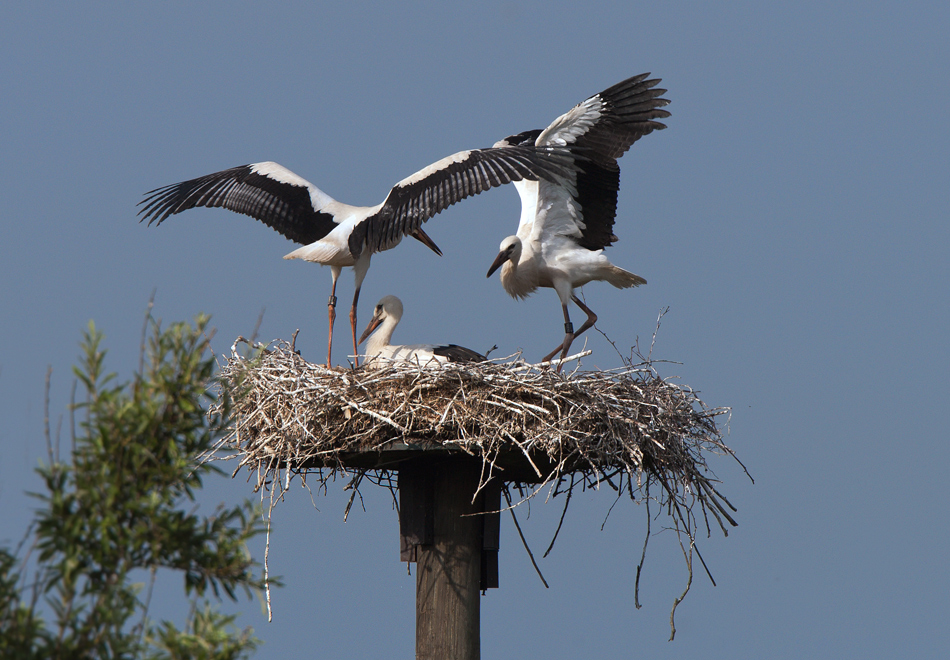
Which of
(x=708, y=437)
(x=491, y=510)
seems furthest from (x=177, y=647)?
(x=708, y=437)

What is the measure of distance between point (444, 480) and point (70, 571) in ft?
10.2

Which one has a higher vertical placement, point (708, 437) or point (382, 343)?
point (382, 343)

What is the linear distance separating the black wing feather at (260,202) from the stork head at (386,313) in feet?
2.55

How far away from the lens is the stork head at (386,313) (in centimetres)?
746

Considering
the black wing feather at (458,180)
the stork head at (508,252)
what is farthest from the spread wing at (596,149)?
the black wing feather at (458,180)

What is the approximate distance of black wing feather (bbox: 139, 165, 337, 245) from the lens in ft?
26.1

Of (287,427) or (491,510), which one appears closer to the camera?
(287,427)

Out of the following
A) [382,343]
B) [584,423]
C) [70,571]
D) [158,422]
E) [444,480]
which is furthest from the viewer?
[382,343]

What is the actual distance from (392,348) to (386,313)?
2.29ft

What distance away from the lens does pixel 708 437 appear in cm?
647

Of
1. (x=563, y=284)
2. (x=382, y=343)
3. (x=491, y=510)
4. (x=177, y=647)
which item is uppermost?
(x=563, y=284)

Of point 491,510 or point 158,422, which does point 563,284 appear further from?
point 158,422

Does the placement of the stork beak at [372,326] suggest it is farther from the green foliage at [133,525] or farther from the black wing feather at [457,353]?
the green foliage at [133,525]

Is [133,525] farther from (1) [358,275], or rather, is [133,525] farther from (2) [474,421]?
(1) [358,275]
